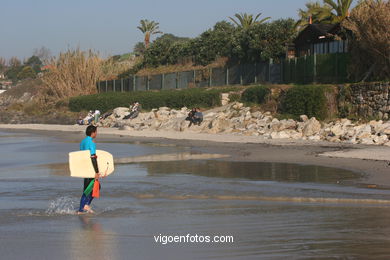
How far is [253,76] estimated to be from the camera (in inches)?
1871

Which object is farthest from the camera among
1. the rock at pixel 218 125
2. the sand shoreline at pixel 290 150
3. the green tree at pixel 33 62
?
the green tree at pixel 33 62

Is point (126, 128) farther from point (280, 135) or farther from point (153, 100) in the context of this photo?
point (280, 135)

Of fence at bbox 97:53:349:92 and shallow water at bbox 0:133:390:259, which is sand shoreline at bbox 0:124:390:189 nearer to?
shallow water at bbox 0:133:390:259

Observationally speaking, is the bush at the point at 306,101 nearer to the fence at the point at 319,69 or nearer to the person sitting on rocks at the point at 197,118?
the fence at the point at 319,69

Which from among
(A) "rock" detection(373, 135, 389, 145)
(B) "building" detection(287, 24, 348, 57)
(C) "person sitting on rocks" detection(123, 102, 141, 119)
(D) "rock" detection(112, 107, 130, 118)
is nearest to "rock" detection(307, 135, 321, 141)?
(A) "rock" detection(373, 135, 389, 145)

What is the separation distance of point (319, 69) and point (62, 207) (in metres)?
27.5

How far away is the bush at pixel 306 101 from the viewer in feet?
105

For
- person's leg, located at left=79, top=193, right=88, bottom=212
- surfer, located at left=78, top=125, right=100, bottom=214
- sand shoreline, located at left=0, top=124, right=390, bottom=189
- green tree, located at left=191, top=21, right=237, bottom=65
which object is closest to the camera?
surfer, located at left=78, top=125, right=100, bottom=214

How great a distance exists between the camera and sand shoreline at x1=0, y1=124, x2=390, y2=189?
17594 mm

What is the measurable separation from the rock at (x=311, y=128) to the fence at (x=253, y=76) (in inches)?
277

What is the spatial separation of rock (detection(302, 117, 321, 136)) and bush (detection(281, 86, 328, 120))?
8.01 feet

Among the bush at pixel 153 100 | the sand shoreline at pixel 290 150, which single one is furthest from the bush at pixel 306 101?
the bush at pixel 153 100

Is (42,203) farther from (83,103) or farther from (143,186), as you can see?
(83,103)

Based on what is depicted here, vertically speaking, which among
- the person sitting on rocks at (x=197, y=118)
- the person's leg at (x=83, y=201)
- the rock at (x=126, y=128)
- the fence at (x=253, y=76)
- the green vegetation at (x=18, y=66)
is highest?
the green vegetation at (x=18, y=66)
